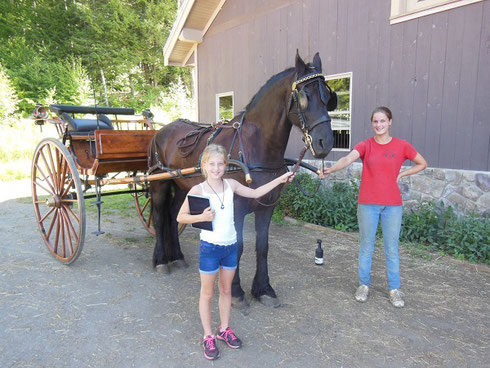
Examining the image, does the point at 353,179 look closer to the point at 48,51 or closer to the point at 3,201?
the point at 3,201

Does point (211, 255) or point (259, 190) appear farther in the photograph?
point (259, 190)

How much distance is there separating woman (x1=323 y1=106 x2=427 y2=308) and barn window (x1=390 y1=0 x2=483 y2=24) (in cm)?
330

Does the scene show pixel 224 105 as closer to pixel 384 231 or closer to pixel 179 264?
pixel 179 264

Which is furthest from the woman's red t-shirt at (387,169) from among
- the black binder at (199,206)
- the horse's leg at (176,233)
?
the horse's leg at (176,233)

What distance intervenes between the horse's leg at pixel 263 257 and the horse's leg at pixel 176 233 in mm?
1337

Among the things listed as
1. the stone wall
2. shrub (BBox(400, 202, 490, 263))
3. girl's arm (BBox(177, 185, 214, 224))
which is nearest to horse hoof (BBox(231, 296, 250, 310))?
girl's arm (BBox(177, 185, 214, 224))

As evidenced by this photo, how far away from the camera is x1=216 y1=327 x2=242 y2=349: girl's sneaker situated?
2.59m

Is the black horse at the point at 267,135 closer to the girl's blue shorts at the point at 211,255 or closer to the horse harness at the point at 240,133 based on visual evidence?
the horse harness at the point at 240,133

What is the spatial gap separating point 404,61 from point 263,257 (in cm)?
452

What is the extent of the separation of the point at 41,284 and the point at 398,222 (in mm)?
4006

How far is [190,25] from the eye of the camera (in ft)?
32.6

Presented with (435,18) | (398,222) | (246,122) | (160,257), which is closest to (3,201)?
(160,257)

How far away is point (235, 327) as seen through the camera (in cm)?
290

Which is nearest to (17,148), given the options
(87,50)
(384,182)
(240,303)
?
(87,50)
